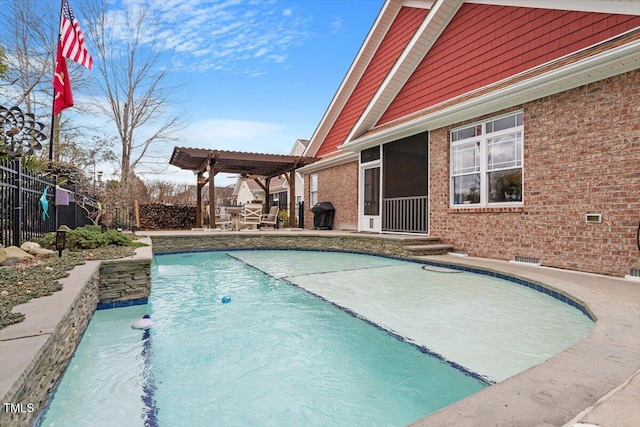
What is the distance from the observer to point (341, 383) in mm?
2635

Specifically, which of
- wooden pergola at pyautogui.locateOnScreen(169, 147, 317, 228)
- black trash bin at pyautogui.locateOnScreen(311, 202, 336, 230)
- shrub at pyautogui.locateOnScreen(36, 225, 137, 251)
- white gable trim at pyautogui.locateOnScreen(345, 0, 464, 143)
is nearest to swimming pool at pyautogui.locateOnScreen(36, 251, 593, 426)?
shrub at pyautogui.locateOnScreen(36, 225, 137, 251)

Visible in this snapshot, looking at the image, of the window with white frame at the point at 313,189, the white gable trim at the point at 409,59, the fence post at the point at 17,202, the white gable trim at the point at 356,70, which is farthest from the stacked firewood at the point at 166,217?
the fence post at the point at 17,202

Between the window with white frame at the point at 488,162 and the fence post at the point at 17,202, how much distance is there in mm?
8546

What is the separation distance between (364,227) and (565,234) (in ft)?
22.2

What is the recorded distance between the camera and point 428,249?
8383 millimetres

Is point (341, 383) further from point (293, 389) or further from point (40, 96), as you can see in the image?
point (40, 96)

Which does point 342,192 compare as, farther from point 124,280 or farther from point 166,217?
point 124,280

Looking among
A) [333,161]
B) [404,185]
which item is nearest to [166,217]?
[333,161]

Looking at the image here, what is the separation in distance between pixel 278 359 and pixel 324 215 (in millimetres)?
11630

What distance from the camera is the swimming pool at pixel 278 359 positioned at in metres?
2.30

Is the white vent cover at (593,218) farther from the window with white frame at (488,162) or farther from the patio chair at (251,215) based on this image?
the patio chair at (251,215)

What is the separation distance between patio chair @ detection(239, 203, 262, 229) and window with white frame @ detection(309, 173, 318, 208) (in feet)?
11.3

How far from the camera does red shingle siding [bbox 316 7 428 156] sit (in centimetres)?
1245

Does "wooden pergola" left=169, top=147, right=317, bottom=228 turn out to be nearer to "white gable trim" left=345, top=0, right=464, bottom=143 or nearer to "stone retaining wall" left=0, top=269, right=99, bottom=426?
"white gable trim" left=345, top=0, right=464, bottom=143
